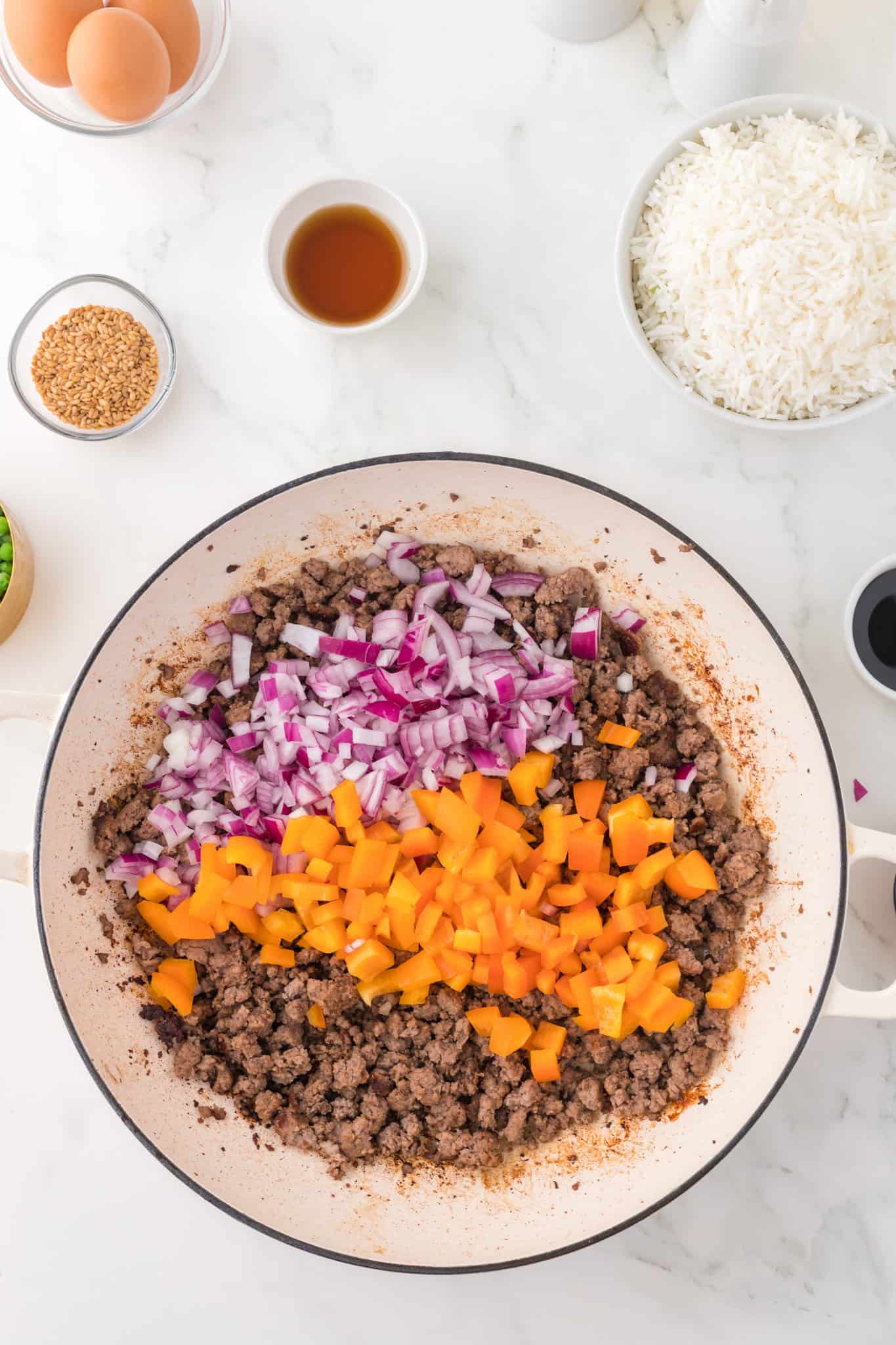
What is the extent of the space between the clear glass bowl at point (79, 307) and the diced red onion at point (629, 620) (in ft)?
3.14


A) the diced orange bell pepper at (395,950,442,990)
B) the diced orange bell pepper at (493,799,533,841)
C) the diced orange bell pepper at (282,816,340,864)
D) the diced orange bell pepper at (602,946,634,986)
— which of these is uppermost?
the diced orange bell pepper at (493,799,533,841)

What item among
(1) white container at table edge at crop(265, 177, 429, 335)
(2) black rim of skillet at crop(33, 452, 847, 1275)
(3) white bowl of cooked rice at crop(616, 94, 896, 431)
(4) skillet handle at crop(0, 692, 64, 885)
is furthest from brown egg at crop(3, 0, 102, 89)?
(4) skillet handle at crop(0, 692, 64, 885)

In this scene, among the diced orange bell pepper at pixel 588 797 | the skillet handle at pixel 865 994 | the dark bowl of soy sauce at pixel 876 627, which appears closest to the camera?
the skillet handle at pixel 865 994

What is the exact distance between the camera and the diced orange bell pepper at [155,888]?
5.75 feet

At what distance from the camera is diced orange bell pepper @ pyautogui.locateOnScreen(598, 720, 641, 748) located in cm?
178

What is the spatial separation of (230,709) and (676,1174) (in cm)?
109

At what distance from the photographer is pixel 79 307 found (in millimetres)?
1983

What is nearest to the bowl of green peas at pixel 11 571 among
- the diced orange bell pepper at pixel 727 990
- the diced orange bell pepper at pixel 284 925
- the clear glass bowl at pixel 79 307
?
the clear glass bowl at pixel 79 307

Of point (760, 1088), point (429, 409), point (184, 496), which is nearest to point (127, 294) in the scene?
point (184, 496)

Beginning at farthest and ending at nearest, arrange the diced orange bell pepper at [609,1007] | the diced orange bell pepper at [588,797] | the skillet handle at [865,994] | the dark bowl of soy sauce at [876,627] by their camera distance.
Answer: the dark bowl of soy sauce at [876,627] → the diced orange bell pepper at [588,797] → the diced orange bell pepper at [609,1007] → the skillet handle at [865,994]

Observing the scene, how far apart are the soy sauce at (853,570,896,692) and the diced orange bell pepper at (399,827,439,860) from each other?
89cm

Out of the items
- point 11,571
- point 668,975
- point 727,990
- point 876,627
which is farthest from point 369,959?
point 876,627

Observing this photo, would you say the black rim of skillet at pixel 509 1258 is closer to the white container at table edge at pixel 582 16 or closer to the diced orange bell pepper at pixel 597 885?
the diced orange bell pepper at pixel 597 885

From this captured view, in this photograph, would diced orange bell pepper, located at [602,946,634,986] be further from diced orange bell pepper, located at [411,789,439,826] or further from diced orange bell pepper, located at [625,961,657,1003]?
diced orange bell pepper, located at [411,789,439,826]
